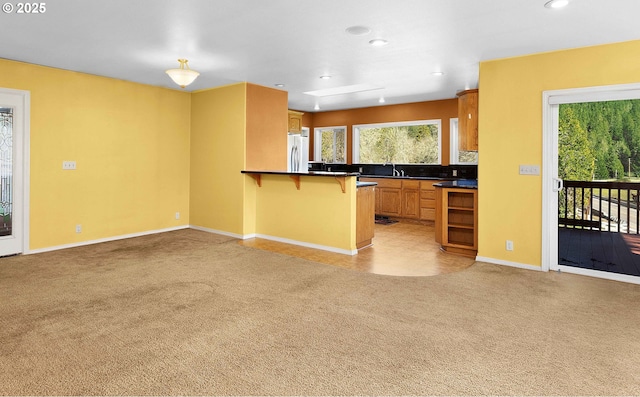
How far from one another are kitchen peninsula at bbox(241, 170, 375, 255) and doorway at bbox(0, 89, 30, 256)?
115 inches

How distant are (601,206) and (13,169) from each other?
7.96 m

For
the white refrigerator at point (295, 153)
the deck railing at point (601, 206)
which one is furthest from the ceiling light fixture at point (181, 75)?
the deck railing at point (601, 206)

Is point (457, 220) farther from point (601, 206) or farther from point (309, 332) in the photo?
point (309, 332)

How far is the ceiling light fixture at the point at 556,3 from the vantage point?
298 cm

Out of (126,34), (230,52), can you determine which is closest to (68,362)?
(126,34)

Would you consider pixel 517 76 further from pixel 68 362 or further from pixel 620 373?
pixel 68 362

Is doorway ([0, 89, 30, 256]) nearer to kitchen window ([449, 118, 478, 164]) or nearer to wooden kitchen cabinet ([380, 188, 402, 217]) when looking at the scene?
wooden kitchen cabinet ([380, 188, 402, 217])

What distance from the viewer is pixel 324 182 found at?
18.0ft

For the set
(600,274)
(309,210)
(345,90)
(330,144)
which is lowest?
(600,274)

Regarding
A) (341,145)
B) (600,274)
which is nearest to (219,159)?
(341,145)

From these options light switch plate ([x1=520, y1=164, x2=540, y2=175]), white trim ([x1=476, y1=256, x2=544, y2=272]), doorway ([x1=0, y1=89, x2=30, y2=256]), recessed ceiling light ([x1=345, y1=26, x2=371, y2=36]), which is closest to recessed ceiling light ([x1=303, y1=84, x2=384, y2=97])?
recessed ceiling light ([x1=345, y1=26, x2=371, y2=36])

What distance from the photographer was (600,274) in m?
4.06

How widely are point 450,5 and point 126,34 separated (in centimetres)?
311

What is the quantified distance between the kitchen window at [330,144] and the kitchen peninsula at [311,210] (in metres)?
3.61
